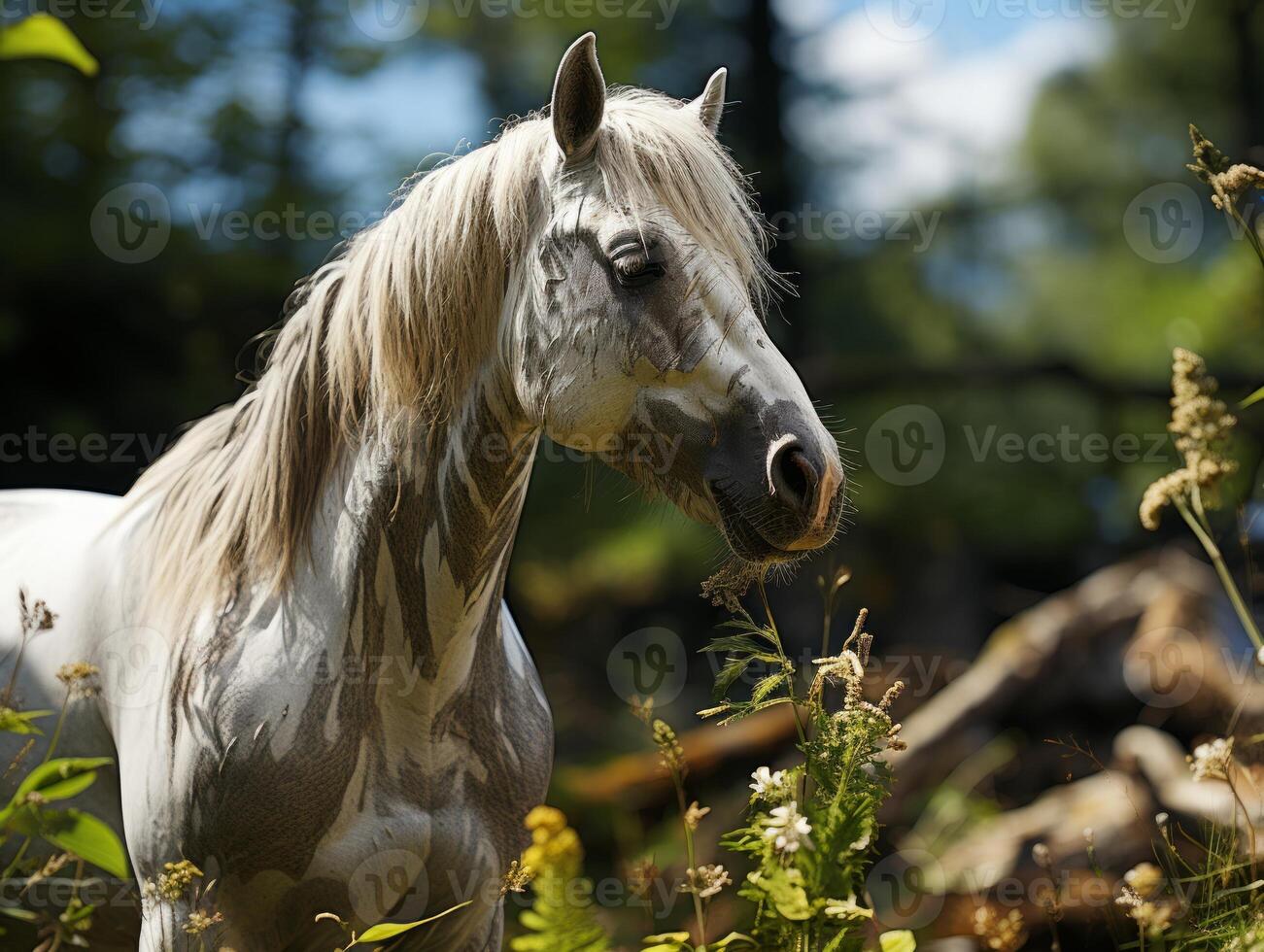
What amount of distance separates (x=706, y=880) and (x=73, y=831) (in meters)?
0.69

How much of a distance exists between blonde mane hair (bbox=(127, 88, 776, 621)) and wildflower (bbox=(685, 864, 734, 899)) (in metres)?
0.71

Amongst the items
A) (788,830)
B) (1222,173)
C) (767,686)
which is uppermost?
(1222,173)

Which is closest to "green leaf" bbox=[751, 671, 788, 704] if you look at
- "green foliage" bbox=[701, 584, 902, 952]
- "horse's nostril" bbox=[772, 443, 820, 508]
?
"green foliage" bbox=[701, 584, 902, 952]

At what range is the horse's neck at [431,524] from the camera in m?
1.62

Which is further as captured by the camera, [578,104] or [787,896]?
[578,104]

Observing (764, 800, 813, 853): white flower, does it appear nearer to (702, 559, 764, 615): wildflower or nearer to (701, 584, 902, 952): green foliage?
(701, 584, 902, 952): green foliage

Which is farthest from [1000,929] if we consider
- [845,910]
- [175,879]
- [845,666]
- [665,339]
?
[175,879]

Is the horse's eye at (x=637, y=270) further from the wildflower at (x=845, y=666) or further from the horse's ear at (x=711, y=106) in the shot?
the wildflower at (x=845, y=666)

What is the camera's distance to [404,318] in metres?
1.61

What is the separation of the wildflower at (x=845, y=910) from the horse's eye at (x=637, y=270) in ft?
2.54

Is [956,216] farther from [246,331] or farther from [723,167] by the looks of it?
[723,167]

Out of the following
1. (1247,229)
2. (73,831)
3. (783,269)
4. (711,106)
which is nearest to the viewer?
(73,831)

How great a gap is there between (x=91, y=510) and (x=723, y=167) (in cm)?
133

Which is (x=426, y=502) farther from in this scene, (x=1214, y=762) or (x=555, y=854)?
(x=1214, y=762)
